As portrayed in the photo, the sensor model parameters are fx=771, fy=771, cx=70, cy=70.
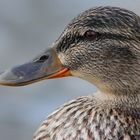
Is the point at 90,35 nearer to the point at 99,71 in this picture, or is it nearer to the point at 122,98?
the point at 99,71

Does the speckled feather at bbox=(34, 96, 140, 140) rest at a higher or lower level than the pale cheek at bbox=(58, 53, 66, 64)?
lower

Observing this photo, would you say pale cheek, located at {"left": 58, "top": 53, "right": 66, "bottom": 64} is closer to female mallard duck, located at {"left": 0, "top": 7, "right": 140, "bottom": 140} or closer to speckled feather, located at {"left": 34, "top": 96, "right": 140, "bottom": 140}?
female mallard duck, located at {"left": 0, "top": 7, "right": 140, "bottom": 140}

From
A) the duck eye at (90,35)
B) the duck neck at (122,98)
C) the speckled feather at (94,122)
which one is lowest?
the speckled feather at (94,122)

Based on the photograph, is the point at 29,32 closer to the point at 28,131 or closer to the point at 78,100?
the point at 28,131

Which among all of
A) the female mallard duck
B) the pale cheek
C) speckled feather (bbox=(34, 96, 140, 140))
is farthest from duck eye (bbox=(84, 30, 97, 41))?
speckled feather (bbox=(34, 96, 140, 140))

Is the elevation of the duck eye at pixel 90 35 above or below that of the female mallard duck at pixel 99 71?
above

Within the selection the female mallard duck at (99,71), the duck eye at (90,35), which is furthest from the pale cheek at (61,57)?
the duck eye at (90,35)

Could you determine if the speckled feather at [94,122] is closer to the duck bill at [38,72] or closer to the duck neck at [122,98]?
the duck neck at [122,98]

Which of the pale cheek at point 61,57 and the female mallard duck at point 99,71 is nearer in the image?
the female mallard duck at point 99,71
